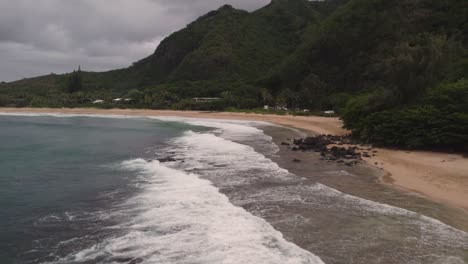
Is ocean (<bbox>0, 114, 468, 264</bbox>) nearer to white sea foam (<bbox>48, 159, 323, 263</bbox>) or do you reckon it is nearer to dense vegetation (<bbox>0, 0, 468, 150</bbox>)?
white sea foam (<bbox>48, 159, 323, 263</bbox>)

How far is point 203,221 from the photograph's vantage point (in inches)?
542

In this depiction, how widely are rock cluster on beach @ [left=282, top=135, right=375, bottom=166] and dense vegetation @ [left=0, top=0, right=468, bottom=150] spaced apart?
2209 millimetres

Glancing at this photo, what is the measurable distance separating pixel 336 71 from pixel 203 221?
336 ft

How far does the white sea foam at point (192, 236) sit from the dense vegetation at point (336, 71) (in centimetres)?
1974

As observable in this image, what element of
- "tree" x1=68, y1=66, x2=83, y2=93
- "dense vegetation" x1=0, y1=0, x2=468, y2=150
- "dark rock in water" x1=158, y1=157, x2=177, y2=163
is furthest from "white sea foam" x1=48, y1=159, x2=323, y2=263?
"tree" x1=68, y1=66, x2=83, y2=93

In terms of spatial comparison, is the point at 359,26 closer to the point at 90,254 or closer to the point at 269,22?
the point at 269,22

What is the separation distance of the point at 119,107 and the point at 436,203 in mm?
100103

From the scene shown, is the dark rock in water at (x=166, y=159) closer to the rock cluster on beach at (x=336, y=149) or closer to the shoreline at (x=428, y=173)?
the rock cluster on beach at (x=336, y=149)

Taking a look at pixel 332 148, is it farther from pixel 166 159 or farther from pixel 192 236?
pixel 192 236

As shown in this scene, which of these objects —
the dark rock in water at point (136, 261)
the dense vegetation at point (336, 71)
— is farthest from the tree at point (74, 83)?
the dark rock in water at point (136, 261)

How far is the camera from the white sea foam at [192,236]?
35.4 ft

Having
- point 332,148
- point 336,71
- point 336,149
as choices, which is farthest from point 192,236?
point 336,71

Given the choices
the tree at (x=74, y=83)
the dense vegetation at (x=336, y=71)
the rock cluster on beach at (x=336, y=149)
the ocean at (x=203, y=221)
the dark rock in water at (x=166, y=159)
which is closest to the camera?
the ocean at (x=203, y=221)

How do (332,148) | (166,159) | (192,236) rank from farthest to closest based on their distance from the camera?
(332,148)
(166,159)
(192,236)
